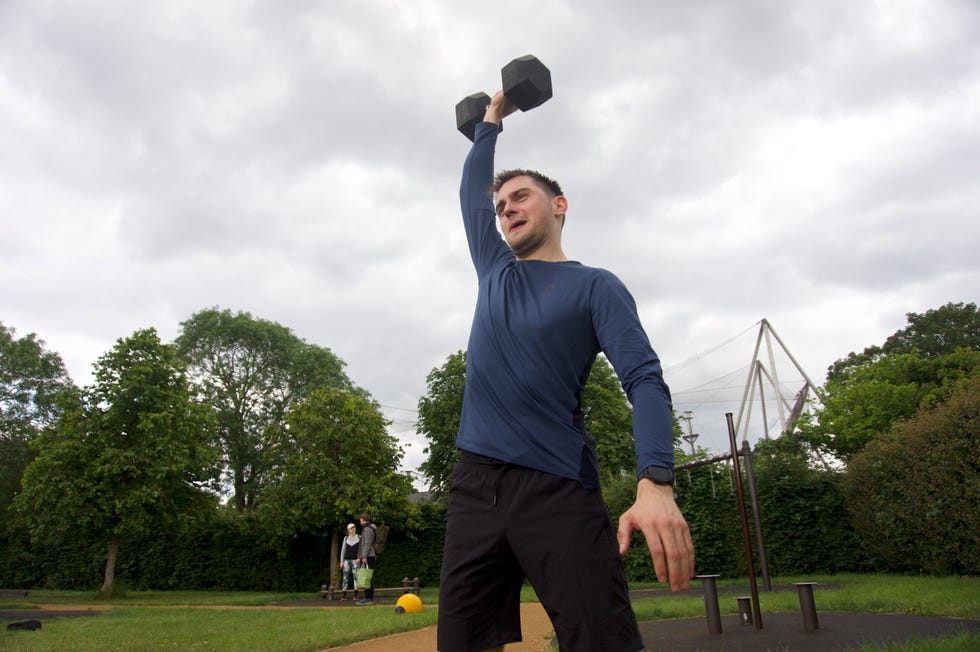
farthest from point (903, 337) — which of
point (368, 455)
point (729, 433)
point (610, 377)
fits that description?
point (729, 433)

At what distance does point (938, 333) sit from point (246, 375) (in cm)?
3932

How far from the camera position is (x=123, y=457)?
60.9ft

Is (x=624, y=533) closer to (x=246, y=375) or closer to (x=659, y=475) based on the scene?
(x=659, y=475)

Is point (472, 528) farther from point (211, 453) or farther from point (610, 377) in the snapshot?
point (610, 377)

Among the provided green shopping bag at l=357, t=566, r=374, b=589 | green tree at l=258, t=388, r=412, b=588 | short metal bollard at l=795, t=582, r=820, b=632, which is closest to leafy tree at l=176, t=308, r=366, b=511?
green tree at l=258, t=388, r=412, b=588

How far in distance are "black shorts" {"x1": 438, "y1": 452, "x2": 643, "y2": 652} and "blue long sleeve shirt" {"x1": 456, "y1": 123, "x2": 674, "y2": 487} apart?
0.08 m

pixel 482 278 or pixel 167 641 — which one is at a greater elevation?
pixel 482 278

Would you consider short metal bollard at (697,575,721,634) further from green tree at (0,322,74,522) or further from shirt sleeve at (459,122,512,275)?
green tree at (0,322,74,522)

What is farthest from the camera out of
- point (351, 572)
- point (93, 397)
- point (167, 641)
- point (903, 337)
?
point (903, 337)

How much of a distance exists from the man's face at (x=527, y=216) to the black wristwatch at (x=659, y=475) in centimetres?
104

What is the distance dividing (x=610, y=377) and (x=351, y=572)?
16.4 meters

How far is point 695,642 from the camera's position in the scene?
6.55 metres

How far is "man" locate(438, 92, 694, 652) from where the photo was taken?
6.15 feet

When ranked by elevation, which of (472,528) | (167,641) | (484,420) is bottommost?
(167,641)
